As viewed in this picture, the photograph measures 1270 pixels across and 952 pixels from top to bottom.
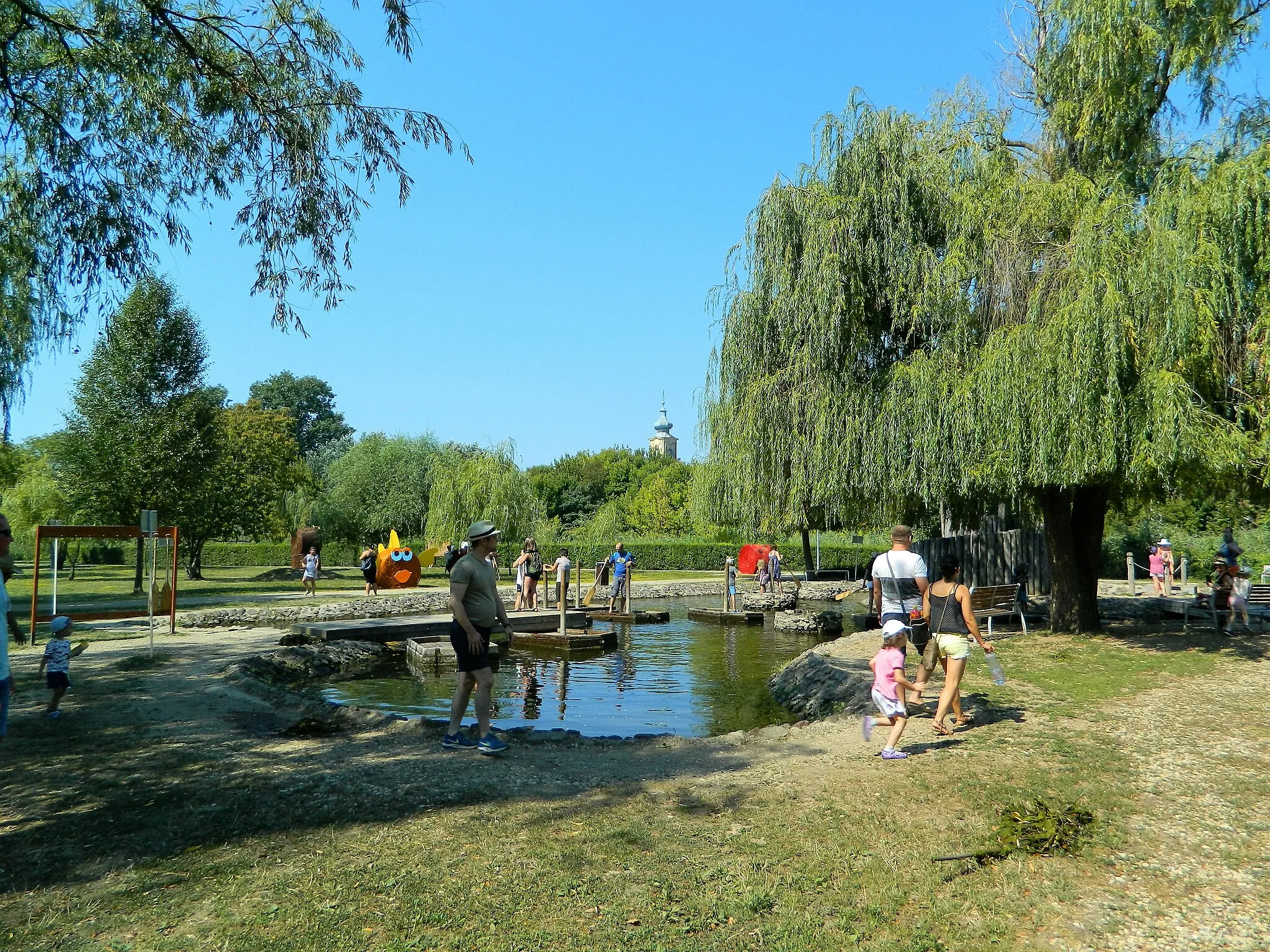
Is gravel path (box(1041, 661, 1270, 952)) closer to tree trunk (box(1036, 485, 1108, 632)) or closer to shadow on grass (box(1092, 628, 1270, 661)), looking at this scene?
shadow on grass (box(1092, 628, 1270, 661))

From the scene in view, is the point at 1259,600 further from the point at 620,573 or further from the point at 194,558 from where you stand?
the point at 194,558

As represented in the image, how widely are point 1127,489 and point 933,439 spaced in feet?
8.98

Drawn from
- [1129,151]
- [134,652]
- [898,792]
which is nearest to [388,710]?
[134,652]

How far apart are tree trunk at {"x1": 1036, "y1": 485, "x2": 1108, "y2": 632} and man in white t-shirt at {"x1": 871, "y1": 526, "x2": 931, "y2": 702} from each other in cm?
662

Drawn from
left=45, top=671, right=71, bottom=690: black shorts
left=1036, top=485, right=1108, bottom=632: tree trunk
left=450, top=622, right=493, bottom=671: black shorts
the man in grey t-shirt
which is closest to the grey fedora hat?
the man in grey t-shirt

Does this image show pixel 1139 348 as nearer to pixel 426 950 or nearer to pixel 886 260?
pixel 886 260

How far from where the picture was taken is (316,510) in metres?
52.3

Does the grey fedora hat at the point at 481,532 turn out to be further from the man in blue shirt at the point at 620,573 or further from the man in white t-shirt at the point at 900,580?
the man in blue shirt at the point at 620,573

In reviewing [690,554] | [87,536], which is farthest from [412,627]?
[690,554]

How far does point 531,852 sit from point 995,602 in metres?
11.3

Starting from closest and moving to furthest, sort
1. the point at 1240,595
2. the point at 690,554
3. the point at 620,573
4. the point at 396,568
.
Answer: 1. the point at 1240,595
2. the point at 620,573
3. the point at 396,568
4. the point at 690,554

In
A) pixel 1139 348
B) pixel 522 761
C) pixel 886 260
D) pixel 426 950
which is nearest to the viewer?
pixel 426 950

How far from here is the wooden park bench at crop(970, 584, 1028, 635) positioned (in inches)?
533

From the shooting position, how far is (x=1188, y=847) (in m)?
5.15
